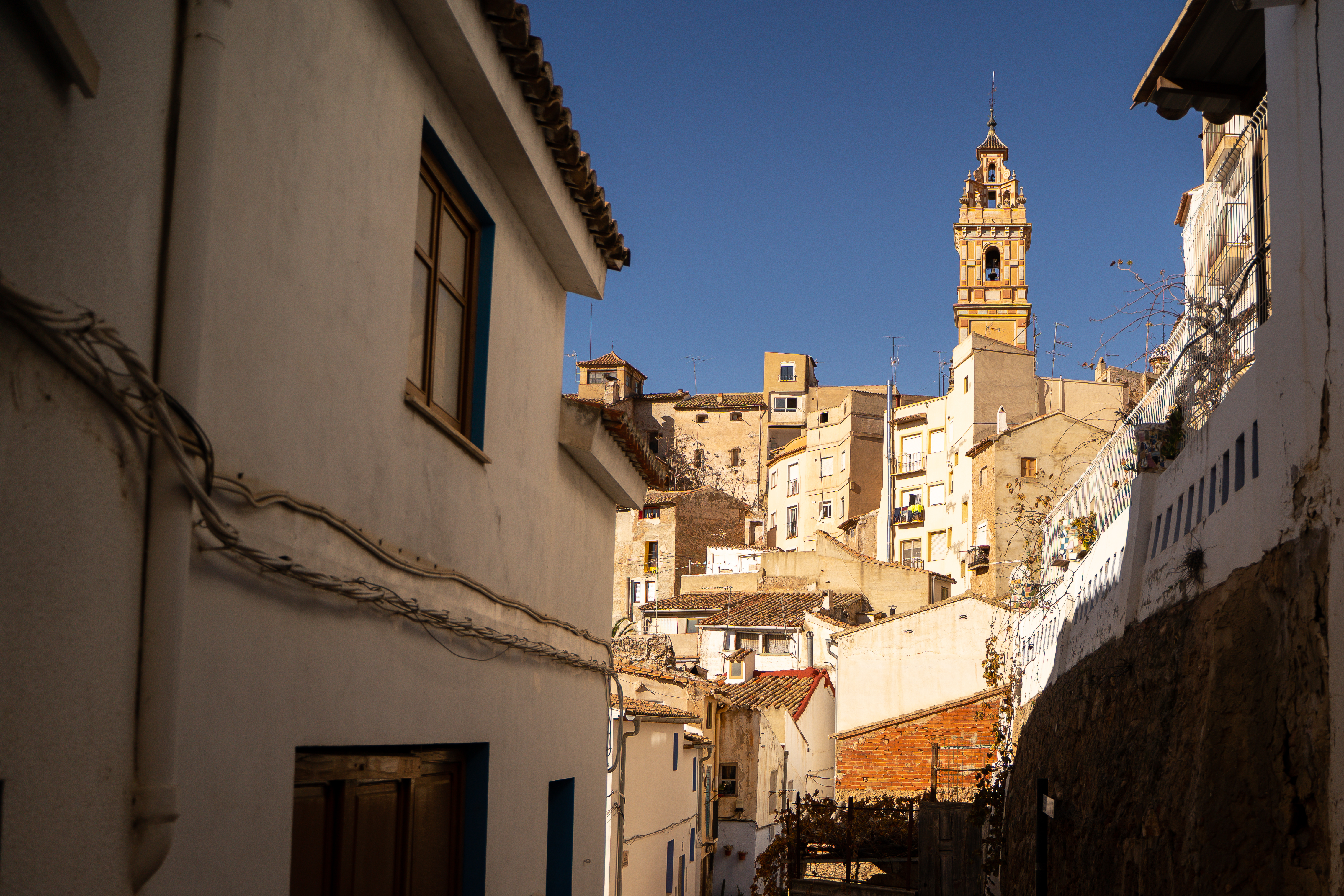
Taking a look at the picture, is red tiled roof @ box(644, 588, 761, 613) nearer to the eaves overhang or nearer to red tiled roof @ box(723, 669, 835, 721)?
red tiled roof @ box(723, 669, 835, 721)

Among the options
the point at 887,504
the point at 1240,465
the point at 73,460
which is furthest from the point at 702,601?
the point at 73,460

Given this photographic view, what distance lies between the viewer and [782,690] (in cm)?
3709

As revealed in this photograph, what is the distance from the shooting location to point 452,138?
6.54 m

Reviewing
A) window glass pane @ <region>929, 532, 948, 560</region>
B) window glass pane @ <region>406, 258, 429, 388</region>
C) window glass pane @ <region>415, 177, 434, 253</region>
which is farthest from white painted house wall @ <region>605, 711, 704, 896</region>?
window glass pane @ <region>929, 532, 948, 560</region>

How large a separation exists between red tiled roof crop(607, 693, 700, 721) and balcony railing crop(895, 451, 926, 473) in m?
32.7

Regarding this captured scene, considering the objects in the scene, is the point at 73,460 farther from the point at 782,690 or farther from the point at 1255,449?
the point at 782,690

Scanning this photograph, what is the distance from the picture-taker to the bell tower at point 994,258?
2415 inches

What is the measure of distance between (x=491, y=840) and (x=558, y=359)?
3661 mm

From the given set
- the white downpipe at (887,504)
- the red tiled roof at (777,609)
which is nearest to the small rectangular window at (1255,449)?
the red tiled roof at (777,609)

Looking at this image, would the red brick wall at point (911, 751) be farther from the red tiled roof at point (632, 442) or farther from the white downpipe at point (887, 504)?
the white downpipe at point (887, 504)

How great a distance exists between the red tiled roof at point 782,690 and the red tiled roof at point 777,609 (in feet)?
19.8

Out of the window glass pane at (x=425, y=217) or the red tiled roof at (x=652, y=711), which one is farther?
the red tiled roof at (x=652, y=711)

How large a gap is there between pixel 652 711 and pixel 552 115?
53.0 feet

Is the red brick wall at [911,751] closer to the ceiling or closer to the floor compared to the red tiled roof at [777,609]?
closer to the floor
